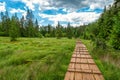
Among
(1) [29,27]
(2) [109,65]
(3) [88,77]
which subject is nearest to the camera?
(3) [88,77]

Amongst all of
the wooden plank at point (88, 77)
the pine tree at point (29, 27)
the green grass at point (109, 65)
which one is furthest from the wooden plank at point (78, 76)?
the pine tree at point (29, 27)

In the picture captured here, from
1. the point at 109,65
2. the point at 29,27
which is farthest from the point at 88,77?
the point at 29,27

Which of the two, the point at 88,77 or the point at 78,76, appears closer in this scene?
the point at 88,77

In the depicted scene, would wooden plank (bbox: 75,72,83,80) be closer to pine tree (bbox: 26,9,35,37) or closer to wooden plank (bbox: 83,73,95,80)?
wooden plank (bbox: 83,73,95,80)

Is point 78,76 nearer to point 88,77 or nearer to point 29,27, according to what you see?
point 88,77

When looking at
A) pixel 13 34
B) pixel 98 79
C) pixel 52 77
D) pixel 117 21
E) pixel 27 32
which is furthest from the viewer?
pixel 27 32

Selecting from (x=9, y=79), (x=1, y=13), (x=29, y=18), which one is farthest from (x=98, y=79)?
(x=1, y=13)

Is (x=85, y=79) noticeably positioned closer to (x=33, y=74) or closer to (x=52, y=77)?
(x=52, y=77)

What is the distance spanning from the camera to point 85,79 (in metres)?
6.06

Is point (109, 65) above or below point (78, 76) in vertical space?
below

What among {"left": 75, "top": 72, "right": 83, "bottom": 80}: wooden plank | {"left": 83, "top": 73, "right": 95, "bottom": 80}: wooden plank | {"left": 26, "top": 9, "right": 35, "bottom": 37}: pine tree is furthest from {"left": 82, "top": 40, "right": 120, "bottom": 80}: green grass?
{"left": 26, "top": 9, "right": 35, "bottom": 37}: pine tree

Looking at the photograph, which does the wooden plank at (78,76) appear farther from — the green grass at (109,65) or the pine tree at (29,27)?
the pine tree at (29,27)

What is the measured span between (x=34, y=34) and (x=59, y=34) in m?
12.1

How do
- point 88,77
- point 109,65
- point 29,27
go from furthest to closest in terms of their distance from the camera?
point 29,27 → point 109,65 → point 88,77
